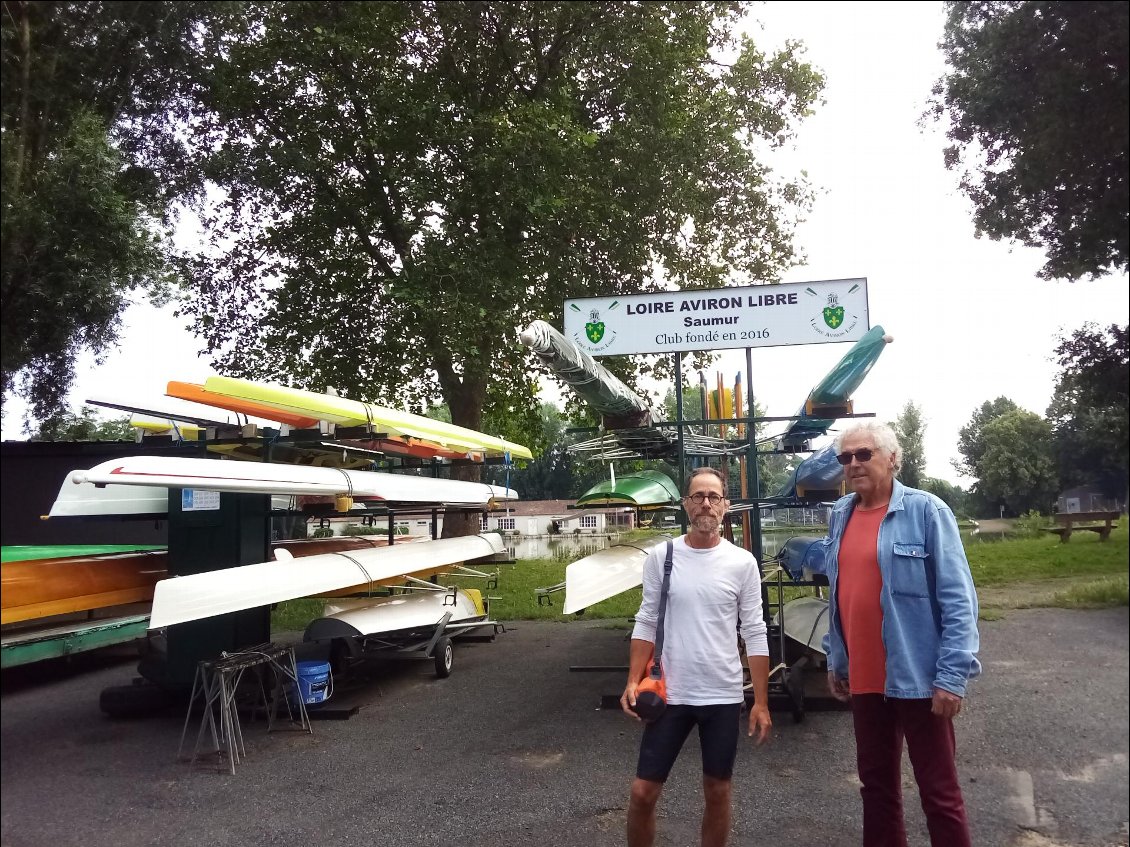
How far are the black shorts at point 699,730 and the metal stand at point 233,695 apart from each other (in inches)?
61.6

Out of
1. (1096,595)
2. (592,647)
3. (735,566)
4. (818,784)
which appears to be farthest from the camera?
(592,647)

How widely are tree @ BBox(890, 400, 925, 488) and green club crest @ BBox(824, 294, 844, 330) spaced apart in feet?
7.07

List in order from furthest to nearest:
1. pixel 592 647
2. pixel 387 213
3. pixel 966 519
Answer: pixel 592 647 < pixel 387 213 < pixel 966 519

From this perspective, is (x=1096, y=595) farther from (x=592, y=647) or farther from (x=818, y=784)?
(x=592, y=647)

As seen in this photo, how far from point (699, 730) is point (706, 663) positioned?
21 centimetres

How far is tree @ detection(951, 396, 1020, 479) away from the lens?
6.48 feet

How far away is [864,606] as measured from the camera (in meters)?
2.29

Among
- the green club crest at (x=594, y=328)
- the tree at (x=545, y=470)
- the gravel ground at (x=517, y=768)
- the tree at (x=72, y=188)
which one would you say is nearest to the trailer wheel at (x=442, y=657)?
the gravel ground at (x=517, y=768)

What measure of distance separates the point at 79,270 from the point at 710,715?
198 centimetres

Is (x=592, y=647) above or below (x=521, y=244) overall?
below

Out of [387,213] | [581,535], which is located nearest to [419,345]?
[387,213]

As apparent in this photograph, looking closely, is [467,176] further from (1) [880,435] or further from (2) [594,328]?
(1) [880,435]

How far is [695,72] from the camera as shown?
793cm

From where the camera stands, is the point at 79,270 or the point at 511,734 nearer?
the point at 79,270
